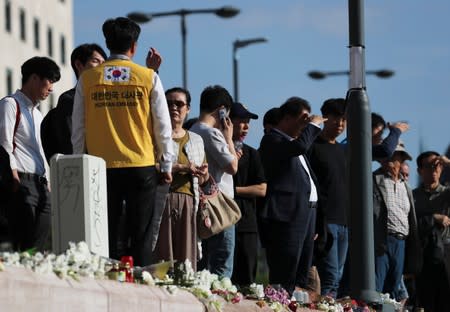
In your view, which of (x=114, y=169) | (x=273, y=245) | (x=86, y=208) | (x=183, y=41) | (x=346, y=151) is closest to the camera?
(x=86, y=208)

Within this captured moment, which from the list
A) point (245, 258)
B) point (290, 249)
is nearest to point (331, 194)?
point (290, 249)

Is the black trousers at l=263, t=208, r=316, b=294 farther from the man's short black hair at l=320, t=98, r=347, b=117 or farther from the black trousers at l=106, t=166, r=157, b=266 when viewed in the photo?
the black trousers at l=106, t=166, r=157, b=266

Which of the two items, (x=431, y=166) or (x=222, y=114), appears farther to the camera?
(x=431, y=166)

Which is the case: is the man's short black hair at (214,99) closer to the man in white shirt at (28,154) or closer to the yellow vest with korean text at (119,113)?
the man in white shirt at (28,154)

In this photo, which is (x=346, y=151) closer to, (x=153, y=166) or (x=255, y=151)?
(x=255, y=151)

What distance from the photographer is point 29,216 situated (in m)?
13.0

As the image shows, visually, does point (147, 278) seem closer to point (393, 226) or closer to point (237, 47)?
point (393, 226)

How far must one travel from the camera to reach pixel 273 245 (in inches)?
613

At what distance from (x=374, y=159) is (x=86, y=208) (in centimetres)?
721

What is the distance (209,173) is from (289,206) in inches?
44.6

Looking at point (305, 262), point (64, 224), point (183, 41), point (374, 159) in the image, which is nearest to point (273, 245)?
point (305, 262)

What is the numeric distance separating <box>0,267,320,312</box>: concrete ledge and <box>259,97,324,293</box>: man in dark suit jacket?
339cm

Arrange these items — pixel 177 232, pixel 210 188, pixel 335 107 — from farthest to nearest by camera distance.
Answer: pixel 335 107 < pixel 210 188 < pixel 177 232

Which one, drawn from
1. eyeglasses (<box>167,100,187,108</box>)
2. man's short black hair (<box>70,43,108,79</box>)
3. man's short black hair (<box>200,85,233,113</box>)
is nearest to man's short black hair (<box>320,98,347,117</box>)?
man's short black hair (<box>200,85,233,113</box>)
